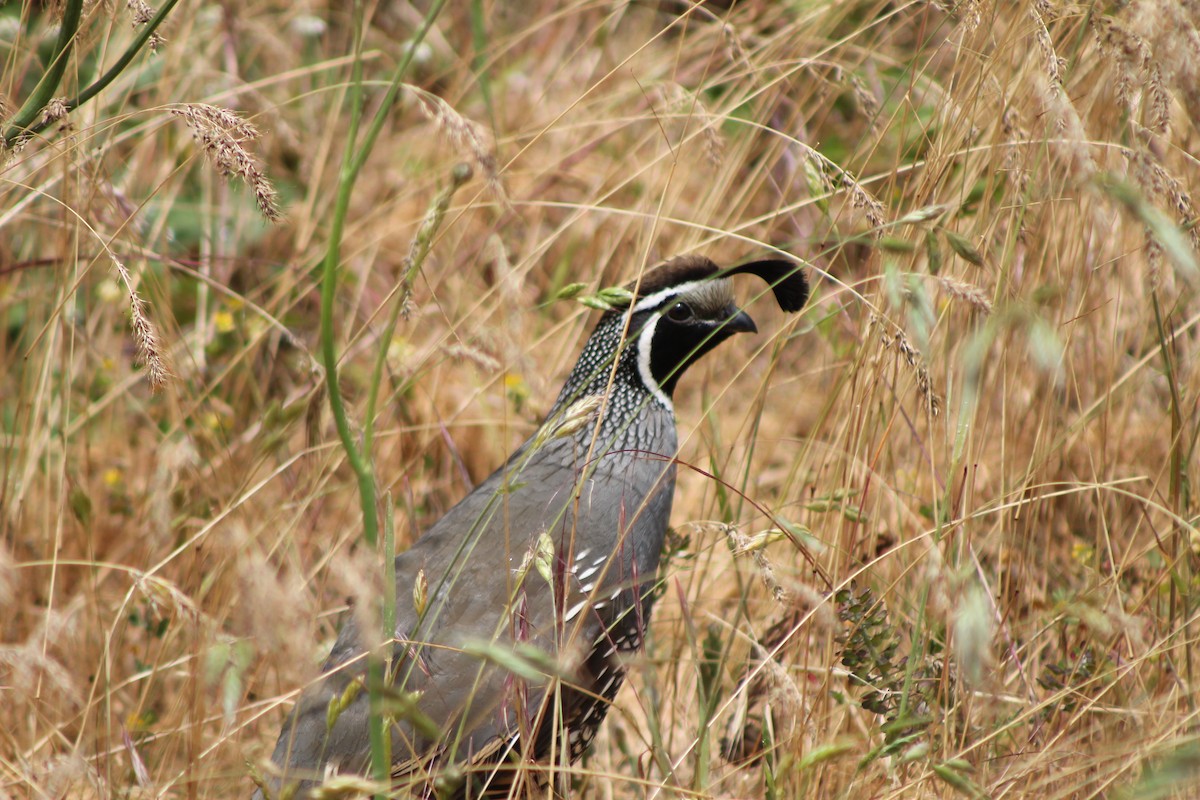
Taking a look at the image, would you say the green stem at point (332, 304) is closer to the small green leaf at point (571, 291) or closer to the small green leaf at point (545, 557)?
the small green leaf at point (545, 557)

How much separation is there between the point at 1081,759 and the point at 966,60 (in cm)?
140

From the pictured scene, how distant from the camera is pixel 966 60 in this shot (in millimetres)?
2391

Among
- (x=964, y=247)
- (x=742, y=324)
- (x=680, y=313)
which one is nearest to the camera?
(x=964, y=247)

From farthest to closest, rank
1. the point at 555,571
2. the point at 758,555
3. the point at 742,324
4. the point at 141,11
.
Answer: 1. the point at 742,324
2. the point at 555,571
3. the point at 141,11
4. the point at 758,555

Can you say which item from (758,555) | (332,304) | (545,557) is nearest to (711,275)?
(758,555)

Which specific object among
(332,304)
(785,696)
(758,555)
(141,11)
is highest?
(141,11)

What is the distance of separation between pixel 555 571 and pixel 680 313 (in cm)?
81

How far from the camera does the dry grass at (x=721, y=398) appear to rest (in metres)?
1.95

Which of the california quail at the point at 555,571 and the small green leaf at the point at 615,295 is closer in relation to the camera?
the small green leaf at the point at 615,295

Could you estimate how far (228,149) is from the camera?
70.3 inches

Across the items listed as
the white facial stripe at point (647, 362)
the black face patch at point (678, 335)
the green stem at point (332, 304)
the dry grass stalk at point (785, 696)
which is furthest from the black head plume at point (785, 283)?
the green stem at point (332, 304)

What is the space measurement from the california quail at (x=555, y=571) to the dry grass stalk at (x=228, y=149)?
2.15 feet

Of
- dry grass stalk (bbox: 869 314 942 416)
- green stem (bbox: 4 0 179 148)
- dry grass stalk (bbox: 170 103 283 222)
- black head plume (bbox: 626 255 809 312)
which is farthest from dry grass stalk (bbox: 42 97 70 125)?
dry grass stalk (bbox: 869 314 942 416)

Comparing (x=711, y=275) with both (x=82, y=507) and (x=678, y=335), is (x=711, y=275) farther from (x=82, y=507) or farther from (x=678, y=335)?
(x=82, y=507)
